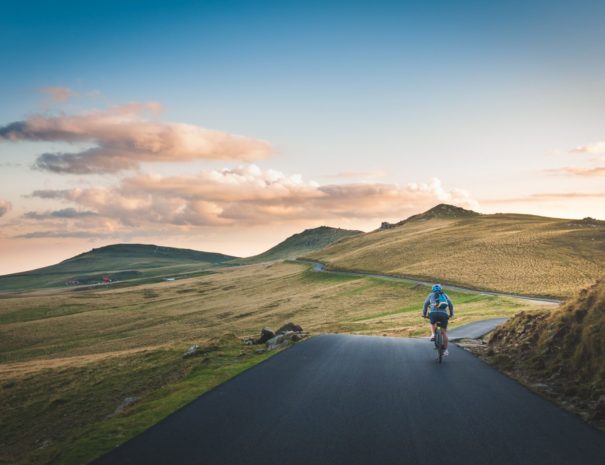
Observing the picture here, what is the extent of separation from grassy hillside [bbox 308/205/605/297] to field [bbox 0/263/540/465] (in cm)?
985

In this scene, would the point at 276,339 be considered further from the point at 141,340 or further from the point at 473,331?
the point at 141,340

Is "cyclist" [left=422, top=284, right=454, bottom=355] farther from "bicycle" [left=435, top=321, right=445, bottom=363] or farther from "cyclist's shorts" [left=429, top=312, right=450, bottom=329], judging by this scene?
"bicycle" [left=435, top=321, right=445, bottom=363]

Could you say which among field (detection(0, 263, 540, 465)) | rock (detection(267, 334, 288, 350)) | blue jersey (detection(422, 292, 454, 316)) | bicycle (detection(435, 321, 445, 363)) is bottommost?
field (detection(0, 263, 540, 465))

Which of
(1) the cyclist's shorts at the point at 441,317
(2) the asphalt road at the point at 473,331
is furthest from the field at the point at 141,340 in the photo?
(1) the cyclist's shorts at the point at 441,317

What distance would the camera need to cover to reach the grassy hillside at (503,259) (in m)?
68.8

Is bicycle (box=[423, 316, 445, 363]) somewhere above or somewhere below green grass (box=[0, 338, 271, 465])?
above

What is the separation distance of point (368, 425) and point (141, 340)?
195 ft

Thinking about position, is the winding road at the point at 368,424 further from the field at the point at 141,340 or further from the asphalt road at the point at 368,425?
the field at the point at 141,340

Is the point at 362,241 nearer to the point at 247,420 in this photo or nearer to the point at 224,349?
the point at 224,349

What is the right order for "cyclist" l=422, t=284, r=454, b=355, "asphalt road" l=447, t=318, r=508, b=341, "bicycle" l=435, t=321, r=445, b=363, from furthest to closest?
"asphalt road" l=447, t=318, r=508, b=341, "cyclist" l=422, t=284, r=454, b=355, "bicycle" l=435, t=321, r=445, b=363

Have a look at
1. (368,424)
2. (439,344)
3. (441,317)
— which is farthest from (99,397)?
(368,424)

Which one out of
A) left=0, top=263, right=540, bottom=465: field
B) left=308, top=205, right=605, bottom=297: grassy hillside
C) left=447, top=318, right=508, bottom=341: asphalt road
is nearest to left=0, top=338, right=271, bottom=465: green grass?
left=0, top=263, right=540, bottom=465: field

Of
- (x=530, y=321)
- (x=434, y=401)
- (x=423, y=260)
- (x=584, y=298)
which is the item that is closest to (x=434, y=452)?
(x=434, y=401)

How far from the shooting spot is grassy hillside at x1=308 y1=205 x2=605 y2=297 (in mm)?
68812
